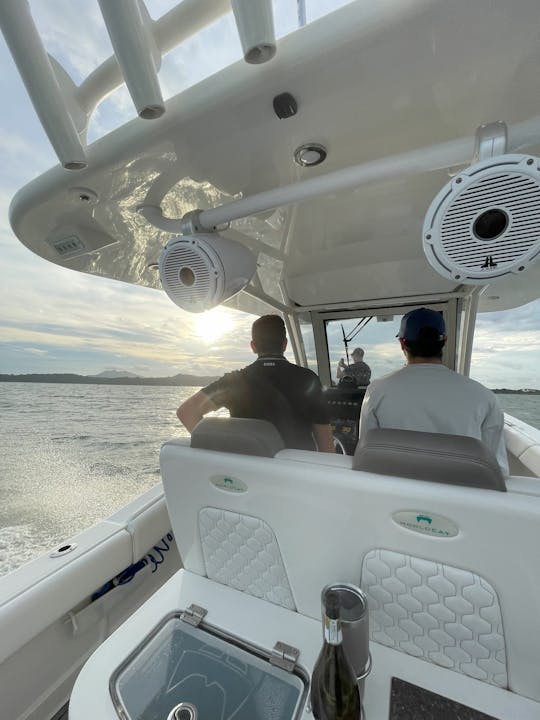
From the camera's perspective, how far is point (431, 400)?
126 cm

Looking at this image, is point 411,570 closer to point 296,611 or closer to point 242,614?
point 296,611

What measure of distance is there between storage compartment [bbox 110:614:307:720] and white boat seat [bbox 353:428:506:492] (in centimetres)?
65

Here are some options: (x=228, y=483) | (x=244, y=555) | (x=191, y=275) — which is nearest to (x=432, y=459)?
(x=228, y=483)

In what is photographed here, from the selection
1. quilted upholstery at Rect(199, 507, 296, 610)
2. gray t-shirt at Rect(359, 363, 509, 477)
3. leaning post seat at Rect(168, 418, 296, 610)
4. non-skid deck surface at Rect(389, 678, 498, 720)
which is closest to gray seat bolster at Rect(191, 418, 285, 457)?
leaning post seat at Rect(168, 418, 296, 610)

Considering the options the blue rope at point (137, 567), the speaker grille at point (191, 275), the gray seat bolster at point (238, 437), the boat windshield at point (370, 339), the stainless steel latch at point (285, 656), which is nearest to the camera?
the stainless steel latch at point (285, 656)

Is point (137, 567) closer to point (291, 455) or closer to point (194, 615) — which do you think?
point (194, 615)

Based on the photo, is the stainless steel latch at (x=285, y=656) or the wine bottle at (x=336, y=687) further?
the stainless steel latch at (x=285, y=656)

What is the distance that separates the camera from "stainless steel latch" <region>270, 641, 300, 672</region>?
0.89 metres

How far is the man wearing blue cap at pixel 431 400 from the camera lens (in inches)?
48.2

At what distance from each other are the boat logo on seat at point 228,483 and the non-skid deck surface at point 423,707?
66cm

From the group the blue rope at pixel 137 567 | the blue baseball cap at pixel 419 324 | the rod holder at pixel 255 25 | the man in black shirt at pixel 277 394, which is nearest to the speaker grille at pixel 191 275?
the man in black shirt at pixel 277 394

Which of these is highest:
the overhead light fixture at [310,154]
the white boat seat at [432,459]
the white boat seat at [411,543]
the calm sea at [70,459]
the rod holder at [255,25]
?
the overhead light fixture at [310,154]

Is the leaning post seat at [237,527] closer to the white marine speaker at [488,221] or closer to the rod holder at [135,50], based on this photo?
the white marine speaker at [488,221]

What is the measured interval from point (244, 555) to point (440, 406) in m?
0.97
